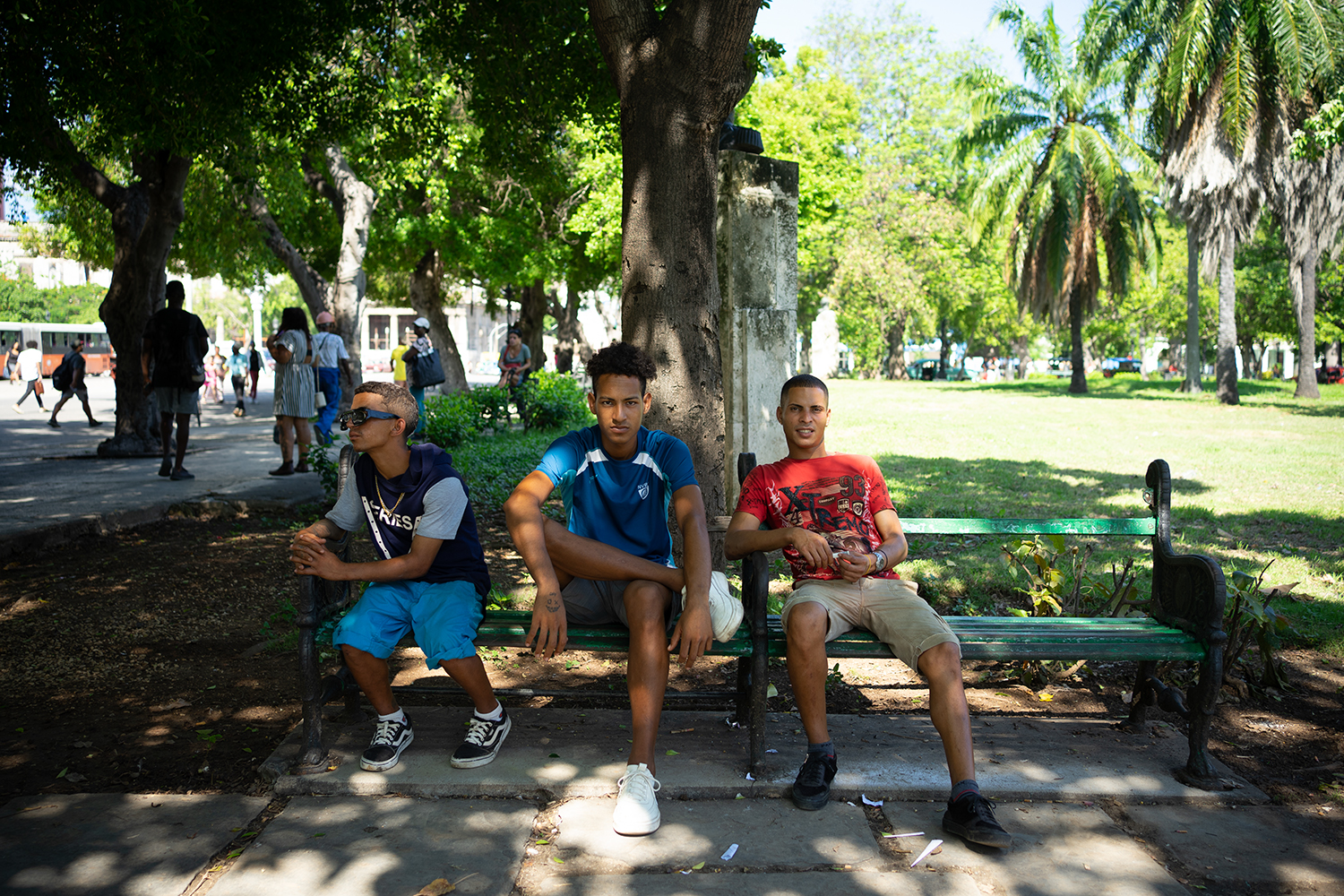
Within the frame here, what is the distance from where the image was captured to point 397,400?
3396 mm

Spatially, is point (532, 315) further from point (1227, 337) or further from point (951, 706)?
point (951, 706)

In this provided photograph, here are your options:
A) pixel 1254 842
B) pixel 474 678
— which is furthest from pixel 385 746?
pixel 1254 842

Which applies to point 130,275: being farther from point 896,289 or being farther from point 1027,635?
point 896,289

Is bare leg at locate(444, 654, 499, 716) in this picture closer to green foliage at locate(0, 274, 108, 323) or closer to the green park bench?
the green park bench

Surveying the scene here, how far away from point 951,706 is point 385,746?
193cm

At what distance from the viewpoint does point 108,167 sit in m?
17.9

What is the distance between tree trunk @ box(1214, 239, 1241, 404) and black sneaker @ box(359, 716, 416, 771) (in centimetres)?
2558

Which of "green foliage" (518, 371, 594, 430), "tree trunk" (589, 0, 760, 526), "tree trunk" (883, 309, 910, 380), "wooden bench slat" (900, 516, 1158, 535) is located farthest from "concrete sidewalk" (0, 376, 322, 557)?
"tree trunk" (883, 309, 910, 380)

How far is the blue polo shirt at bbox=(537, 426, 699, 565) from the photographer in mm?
3379

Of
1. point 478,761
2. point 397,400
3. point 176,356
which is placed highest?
point 176,356

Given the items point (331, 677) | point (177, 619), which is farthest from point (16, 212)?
point (331, 677)

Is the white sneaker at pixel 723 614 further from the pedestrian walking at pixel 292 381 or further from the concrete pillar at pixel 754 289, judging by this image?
the pedestrian walking at pixel 292 381

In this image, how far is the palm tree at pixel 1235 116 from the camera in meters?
19.6

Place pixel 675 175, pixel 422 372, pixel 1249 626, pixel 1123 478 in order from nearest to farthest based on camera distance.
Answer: pixel 1249 626, pixel 675 175, pixel 1123 478, pixel 422 372
